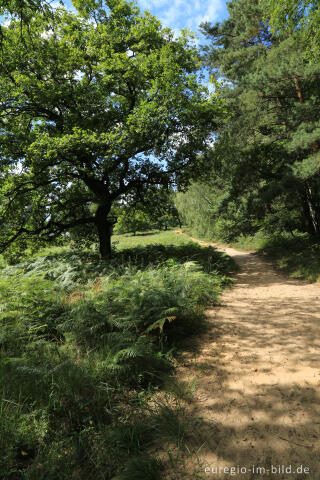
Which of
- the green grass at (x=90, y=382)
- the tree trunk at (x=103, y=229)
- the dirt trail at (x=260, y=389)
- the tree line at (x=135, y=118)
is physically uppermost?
the tree line at (x=135, y=118)

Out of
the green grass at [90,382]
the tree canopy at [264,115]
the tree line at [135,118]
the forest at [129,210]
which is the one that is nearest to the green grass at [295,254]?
the forest at [129,210]

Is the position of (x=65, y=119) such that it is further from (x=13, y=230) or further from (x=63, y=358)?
(x=63, y=358)

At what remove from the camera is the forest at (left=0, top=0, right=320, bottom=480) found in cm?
Answer: 246

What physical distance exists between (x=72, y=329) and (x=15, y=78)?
36.3 ft

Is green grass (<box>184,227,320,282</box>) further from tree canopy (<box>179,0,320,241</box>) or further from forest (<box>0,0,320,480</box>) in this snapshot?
tree canopy (<box>179,0,320,241</box>)

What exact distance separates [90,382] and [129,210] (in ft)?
38.6

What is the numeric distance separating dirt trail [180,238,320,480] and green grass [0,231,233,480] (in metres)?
0.39

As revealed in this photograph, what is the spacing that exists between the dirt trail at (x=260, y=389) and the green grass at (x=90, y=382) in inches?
15.3

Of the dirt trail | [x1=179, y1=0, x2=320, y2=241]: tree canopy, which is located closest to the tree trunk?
[x1=179, y1=0, x2=320, y2=241]: tree canopy

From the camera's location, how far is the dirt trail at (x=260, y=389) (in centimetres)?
216

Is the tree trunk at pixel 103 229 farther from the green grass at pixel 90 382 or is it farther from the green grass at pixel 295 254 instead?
the green grass at pixel 295 254

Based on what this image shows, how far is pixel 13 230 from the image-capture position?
34.7ft

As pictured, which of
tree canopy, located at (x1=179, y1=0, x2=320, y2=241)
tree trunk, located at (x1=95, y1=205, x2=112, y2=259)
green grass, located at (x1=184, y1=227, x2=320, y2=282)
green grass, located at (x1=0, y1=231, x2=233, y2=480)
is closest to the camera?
green grass, located at (x1=0, y1=231, x2=233, y2=480)

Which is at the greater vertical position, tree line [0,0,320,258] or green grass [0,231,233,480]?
tree line [0,0,320,258]
